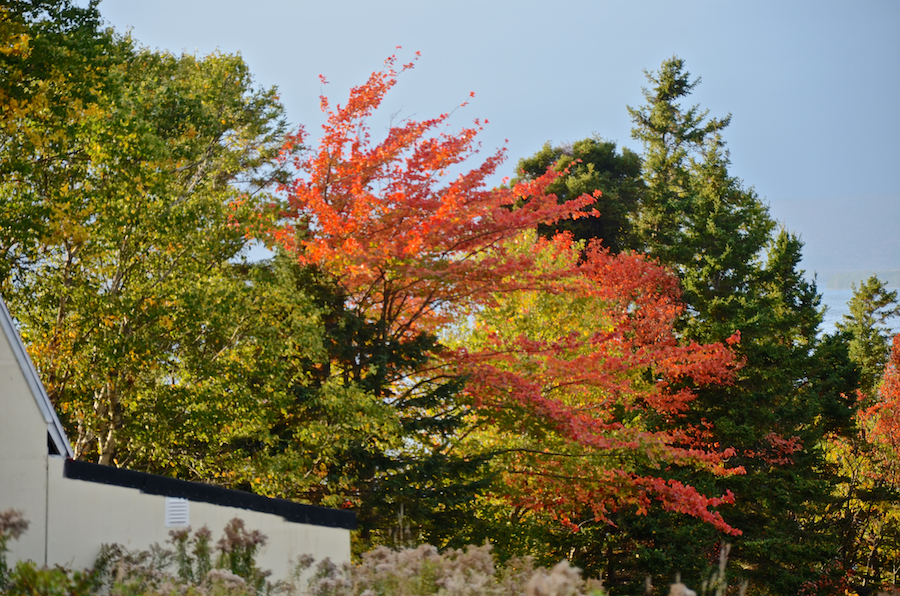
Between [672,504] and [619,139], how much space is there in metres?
24.5

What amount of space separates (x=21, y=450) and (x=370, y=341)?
810 cm

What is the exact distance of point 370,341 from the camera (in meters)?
14.2

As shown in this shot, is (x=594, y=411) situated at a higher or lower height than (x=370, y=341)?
lower

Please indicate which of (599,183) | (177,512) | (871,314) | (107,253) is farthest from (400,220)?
(871,314)

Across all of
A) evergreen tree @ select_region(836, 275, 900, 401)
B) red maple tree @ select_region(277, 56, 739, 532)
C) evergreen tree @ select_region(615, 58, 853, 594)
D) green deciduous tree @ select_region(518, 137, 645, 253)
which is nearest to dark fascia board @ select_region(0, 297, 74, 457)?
red maple tree @ select_region(277, 56, 739, 532)

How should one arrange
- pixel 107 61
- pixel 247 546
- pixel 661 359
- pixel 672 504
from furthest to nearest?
pixel 661 359 → pixel 672 504 → pixel 107 61 → pixel 247 546

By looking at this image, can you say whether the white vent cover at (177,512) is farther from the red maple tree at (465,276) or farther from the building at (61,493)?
the red maple tree at (465,276)

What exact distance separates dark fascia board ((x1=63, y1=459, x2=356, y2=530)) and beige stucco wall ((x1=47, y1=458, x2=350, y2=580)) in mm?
48

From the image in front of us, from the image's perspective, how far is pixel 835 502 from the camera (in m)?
24.2

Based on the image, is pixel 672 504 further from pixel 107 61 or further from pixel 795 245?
pixel 795 245

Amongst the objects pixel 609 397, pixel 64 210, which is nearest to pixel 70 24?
pixel 64 210

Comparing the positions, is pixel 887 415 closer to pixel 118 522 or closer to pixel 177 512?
pixel 177 512

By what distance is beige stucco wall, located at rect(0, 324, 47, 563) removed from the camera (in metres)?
6.21

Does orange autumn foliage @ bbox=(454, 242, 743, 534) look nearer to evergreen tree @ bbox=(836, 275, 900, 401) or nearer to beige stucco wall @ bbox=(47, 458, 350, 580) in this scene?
beige stucco wall @ bbox=(47, 458, 350, 580)
